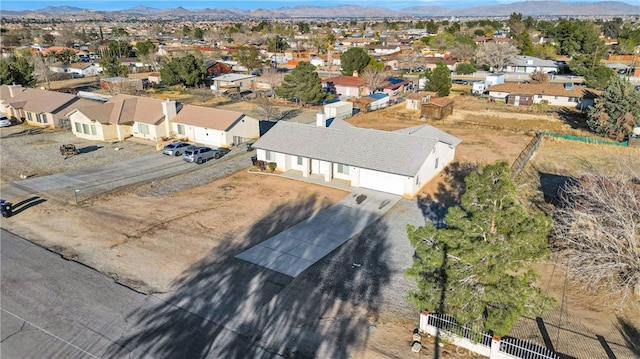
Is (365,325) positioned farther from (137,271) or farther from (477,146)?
(477,146)

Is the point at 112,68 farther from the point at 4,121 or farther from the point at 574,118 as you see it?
the point at 574,118

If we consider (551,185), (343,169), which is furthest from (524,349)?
(551,185)

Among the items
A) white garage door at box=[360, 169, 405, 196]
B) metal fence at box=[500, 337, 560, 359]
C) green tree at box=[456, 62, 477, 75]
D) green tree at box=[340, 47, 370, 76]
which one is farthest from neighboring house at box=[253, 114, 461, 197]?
green tree at box=[456, 62, 477, 75]

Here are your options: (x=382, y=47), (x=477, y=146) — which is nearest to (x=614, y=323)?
(x=477, y=146)

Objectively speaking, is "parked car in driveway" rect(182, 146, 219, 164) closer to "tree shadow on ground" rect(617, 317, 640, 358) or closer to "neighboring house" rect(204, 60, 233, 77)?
"tree shadow on ground" rect(617, 317, 640, 358)

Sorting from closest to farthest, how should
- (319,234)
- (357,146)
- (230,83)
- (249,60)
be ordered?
(319,234) < (357,146) < (230,83) < (249,60)

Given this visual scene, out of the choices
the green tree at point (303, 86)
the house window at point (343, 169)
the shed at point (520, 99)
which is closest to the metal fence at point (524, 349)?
the house window at point (343, 169)
